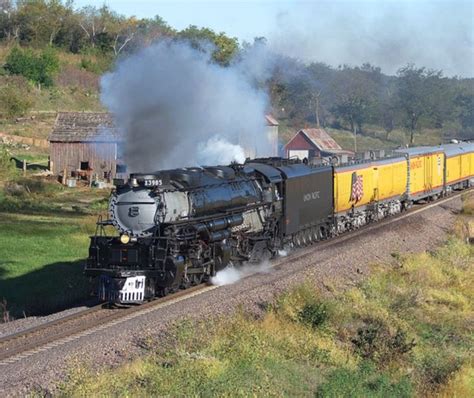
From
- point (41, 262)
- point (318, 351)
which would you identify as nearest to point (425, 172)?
point (41, 262)

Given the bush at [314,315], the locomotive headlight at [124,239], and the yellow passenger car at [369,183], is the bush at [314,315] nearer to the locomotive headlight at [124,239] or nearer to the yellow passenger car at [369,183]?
the locomotive headlight at [124,239]

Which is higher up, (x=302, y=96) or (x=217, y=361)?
(x=302, y=96)

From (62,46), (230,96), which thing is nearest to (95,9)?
(62,46)

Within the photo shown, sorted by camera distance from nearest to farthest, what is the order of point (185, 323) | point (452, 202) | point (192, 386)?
1. point (192, 386)
2. point (185, 323)
3. point (452, 202)

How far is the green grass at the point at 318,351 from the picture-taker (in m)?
14.1

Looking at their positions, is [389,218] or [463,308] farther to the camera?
[389,218]

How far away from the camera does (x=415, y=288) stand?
2498cm

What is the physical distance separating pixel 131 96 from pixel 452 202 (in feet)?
80.1

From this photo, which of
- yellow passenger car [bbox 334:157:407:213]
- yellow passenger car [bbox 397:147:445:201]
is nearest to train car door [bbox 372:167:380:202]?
yellow passenger car [bbox 334:157:407:213]

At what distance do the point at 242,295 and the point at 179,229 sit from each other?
8.41ft

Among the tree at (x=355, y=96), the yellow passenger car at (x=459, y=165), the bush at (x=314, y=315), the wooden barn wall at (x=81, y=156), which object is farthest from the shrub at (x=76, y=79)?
A: the bush at (x=314, y=315)

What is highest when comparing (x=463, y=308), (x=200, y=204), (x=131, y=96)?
(x=131, y=96)

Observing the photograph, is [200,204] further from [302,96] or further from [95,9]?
[95,9]

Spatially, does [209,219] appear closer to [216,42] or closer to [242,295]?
[242,295]
